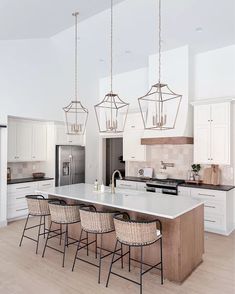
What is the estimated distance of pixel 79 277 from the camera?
327 cm

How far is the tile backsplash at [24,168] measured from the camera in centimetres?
625

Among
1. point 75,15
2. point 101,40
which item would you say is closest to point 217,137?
point 101,40

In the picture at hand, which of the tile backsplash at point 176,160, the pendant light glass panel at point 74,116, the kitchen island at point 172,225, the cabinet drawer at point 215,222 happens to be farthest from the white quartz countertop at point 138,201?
the pendant light glass panel at point 74,116

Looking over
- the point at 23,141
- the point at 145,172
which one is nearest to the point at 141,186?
the point at 145,172

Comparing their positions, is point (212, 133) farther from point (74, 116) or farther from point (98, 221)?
point (74, 116)

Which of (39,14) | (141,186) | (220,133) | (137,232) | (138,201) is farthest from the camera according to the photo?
(141,186)

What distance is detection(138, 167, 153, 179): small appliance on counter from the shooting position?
648 centimetres

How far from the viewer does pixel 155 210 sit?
10.1ft

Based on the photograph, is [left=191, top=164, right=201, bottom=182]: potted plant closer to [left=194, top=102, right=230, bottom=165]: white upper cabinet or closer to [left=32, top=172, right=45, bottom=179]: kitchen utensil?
[left=194, top=102, right=230, bottom=165]: white upper cabinet

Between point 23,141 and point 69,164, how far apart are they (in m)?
1.38

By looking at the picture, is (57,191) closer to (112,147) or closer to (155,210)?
(155,210)

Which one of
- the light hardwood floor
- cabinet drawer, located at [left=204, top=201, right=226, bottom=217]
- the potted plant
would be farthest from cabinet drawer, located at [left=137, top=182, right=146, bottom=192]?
the light hardwood floor

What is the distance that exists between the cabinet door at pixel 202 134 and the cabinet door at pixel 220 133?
0.08 m

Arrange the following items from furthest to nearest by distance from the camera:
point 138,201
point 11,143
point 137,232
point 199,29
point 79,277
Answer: point 11,143 < point 199,29 < point 138,201 < point 79,277 < point 137,232
